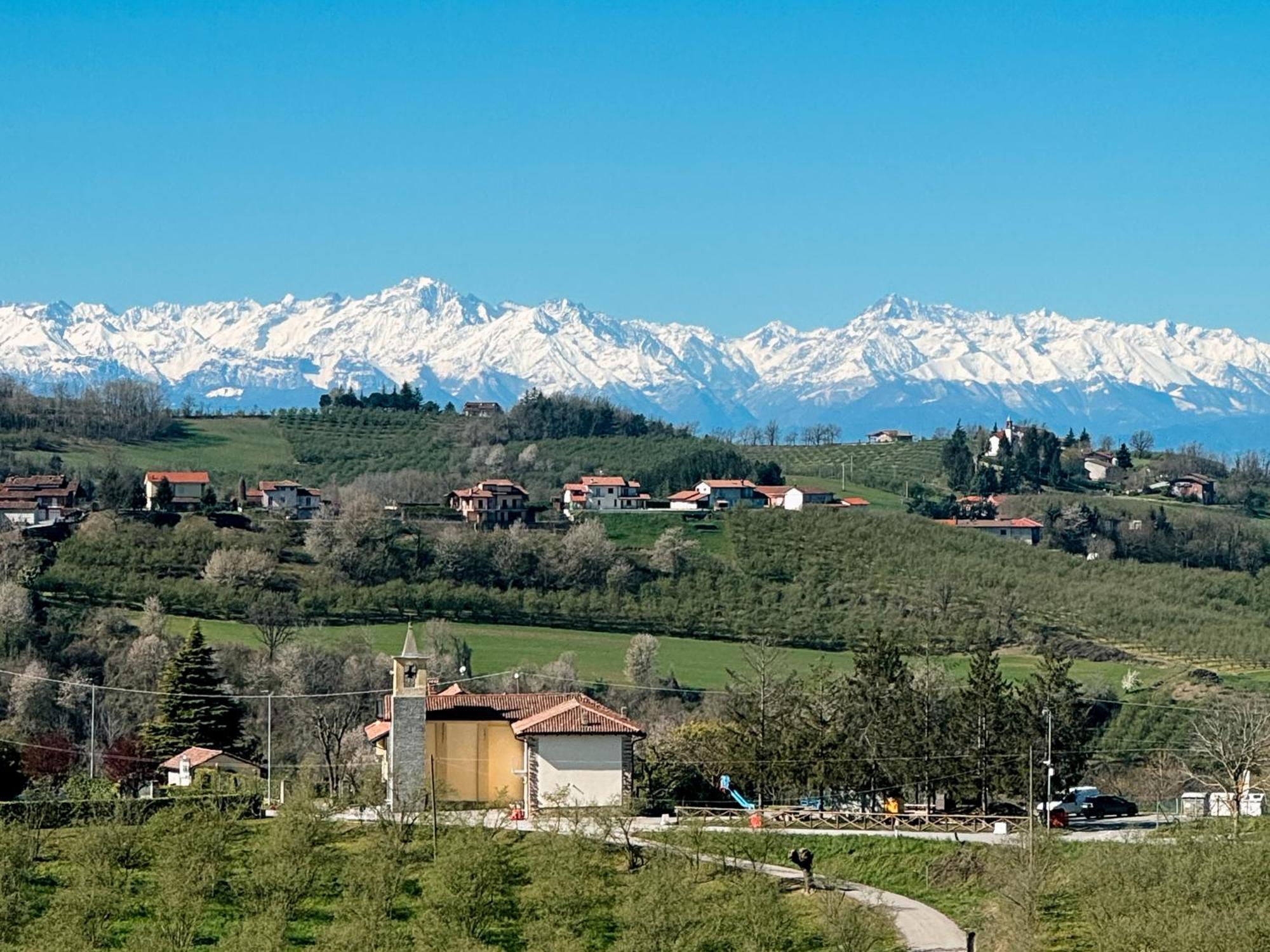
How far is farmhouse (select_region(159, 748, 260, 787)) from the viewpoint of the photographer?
61594 mm

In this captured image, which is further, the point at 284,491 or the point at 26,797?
the point at 284,491

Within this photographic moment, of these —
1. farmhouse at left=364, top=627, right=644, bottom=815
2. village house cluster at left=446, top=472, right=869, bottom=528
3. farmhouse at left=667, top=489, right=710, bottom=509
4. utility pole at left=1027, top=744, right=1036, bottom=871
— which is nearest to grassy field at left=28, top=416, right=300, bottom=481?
village house cluster at left=446, top=472, right=869, bottom=528

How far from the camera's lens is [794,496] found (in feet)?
465

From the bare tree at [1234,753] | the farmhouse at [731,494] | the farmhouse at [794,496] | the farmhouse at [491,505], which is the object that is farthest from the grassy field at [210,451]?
the bare tree at [1234,753]

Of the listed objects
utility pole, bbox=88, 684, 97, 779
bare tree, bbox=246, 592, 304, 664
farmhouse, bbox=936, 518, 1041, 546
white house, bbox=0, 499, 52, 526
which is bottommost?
utility pole, bbox=88, 684, 97, 779

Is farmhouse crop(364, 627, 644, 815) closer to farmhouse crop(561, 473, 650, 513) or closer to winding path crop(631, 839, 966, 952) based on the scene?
winding path crop(631, 839, 966, 952)

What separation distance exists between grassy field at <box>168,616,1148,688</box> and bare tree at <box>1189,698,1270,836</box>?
14.7 metres

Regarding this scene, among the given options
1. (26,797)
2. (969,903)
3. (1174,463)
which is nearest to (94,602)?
(26,797)

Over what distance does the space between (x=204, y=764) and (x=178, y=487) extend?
74.7 meters

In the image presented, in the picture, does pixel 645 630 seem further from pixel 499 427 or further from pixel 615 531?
pixel 499 427

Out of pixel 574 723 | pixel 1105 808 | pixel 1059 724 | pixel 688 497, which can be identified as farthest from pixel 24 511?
pixel 1105 808

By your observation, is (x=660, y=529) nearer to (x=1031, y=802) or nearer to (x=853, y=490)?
(x=853, y=490)

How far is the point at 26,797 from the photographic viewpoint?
53.1 meters

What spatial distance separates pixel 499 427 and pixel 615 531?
49157mm
